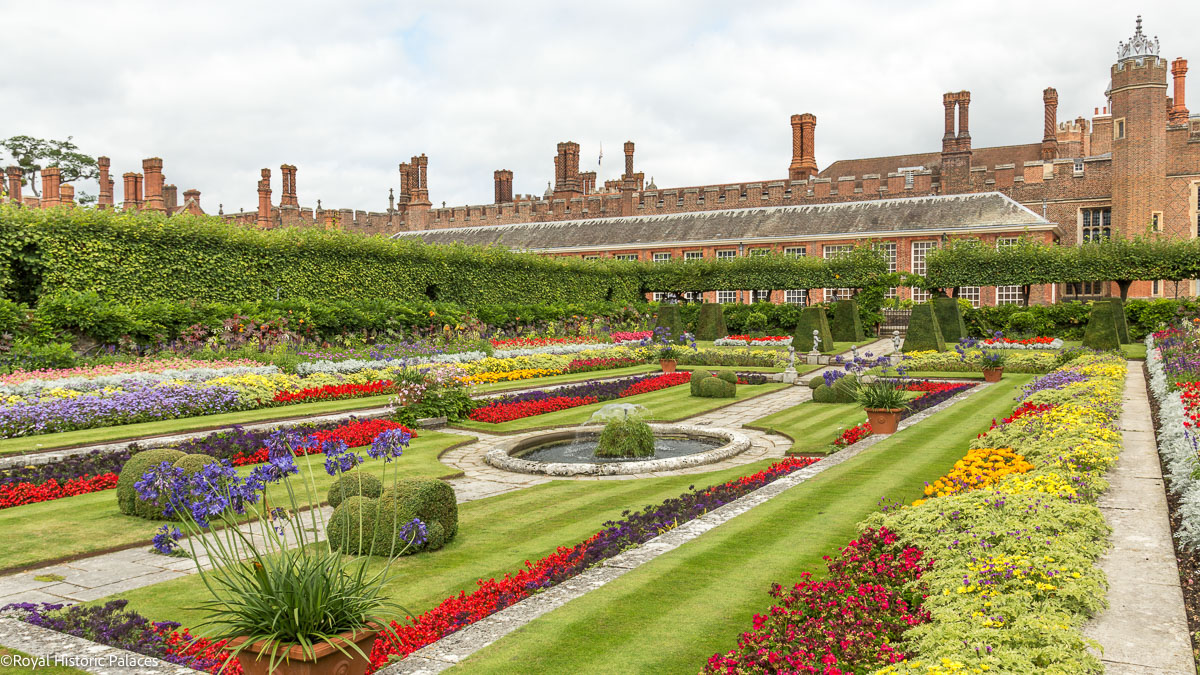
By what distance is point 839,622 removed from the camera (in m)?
3.79

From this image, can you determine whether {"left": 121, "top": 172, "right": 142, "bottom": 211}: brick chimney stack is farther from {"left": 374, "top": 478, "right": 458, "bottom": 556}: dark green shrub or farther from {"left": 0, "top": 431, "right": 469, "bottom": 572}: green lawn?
{"left": 374, "top": 478, "right": 458, "bottom": 556}: dark green shrub

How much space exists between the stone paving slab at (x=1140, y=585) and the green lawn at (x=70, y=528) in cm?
423

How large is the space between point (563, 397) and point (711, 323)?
17.3m

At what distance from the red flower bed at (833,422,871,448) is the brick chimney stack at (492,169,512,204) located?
137ft

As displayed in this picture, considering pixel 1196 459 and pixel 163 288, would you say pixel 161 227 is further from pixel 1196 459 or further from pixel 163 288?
pixel 1196 459

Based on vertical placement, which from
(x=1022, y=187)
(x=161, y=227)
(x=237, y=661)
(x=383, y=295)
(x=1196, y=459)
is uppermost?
(x=1022, y=187)

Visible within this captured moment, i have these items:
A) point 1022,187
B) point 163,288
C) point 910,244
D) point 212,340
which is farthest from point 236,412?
point 1022,187

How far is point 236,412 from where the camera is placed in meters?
12.7

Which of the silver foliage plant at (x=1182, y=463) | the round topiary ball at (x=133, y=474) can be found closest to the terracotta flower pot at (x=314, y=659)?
the round topiary ball at (x=133, y=474)

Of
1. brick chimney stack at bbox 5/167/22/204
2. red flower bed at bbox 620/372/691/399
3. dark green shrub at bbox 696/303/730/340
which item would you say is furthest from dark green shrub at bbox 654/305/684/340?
brick chimney stack at bbox 5/167/22/204

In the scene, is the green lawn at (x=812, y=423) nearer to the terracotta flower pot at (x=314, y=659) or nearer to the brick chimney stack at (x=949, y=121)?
the terracotta flower pot at (x=314, y=659)

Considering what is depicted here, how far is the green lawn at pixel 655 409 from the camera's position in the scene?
1210 cm

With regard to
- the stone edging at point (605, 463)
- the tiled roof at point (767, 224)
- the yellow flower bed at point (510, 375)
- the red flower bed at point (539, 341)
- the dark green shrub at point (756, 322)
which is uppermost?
the tiled roof at point (767, 224)

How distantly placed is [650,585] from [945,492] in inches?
106
